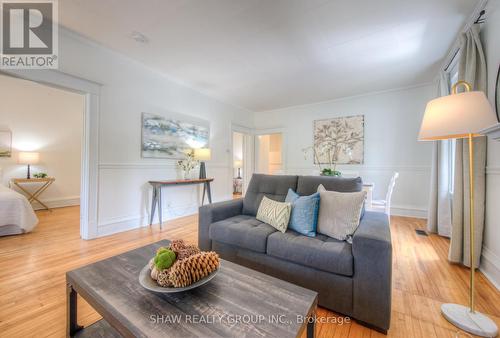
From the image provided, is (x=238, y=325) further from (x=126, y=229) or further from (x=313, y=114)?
(x=313, y=114)

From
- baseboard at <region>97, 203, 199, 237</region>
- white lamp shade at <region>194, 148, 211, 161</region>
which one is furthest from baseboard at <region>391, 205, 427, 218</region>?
baseboard at <region>97, 203, 199, 237</region>

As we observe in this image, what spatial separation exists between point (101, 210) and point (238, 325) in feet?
9.60

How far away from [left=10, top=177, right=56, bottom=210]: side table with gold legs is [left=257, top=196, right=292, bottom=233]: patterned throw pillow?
488cm

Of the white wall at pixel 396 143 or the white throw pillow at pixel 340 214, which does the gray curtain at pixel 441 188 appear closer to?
the white wall at pixel 396 143

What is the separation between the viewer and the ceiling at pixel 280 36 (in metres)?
2.05

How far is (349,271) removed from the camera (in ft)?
4.29

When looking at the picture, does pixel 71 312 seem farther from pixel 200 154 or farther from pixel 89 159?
pixel 200 154

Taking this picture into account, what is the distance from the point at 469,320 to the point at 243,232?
1.60 meters

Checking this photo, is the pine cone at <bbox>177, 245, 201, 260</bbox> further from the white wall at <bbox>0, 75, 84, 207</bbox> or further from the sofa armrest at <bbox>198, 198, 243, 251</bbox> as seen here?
the white wall at <bbox>0, 75, 84, 207</bbox>

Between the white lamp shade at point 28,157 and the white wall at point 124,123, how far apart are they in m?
2.81

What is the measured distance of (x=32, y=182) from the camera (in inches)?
168

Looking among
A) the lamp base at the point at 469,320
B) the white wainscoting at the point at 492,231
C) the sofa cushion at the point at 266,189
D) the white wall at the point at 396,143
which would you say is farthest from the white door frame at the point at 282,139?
the lamp base at the point at 469,320

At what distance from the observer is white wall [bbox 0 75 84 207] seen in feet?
13.6

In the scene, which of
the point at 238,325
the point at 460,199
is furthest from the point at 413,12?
the point at 238,325
